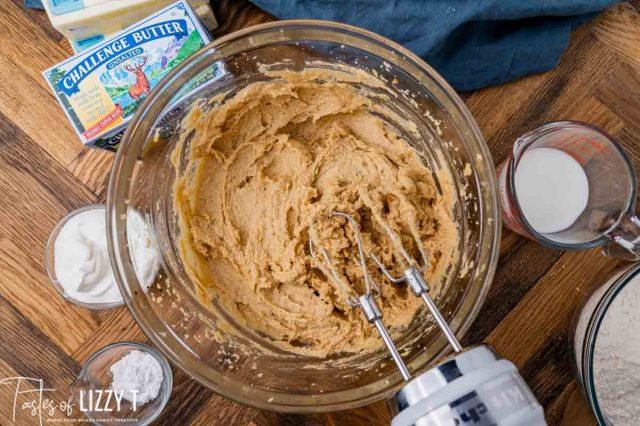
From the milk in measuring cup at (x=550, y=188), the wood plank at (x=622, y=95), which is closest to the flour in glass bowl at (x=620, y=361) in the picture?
the milk in measuring cup at (x=550, y=188)

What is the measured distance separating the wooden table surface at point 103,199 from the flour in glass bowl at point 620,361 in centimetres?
7

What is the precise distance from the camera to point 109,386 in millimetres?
1212

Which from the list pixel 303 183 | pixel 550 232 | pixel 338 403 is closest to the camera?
pixel 338 403

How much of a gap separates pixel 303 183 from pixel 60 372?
68cm

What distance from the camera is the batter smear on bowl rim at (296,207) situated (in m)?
1.03

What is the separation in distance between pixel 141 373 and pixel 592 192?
1.04 m

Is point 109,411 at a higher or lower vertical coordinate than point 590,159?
lower

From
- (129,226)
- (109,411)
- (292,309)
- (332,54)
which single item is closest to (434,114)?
(332,54)

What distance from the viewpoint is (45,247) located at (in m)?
1.20

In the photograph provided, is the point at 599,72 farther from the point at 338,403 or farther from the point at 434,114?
the point at 338,403

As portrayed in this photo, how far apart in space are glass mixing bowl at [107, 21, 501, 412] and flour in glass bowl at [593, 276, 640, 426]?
37 cm

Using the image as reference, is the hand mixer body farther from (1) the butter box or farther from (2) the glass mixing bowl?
(1) the butter box

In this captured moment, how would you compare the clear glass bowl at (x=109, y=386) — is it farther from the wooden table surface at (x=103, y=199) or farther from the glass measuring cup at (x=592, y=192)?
the glass measuring cup at (x=592, y=192)

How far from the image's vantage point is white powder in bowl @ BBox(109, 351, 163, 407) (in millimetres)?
1196
